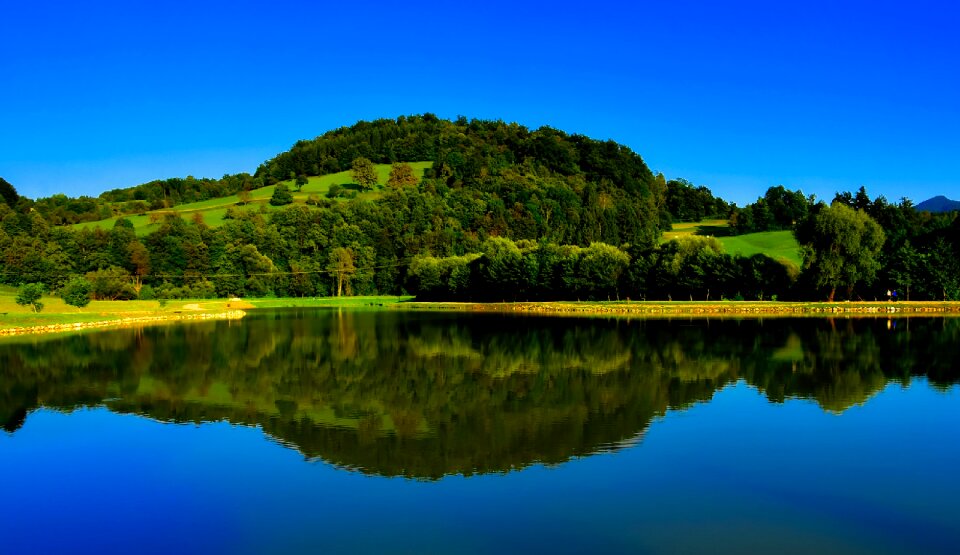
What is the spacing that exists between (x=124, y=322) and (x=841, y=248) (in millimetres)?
74645

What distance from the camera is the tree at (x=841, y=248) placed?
73875 millimetres

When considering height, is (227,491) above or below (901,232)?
below

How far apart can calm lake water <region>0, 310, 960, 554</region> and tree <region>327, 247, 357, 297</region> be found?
317 ft

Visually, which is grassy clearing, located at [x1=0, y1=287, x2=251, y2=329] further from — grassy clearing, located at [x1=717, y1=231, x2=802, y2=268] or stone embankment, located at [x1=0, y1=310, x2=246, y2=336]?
grassy clearing, located at [x1=717, y1=231, x2=802, y2=268]

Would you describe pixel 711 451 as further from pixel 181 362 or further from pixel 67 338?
pixel 67 338

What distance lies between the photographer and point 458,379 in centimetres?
3005

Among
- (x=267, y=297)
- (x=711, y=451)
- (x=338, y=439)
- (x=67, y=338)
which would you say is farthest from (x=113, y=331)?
(x=267, y=297)

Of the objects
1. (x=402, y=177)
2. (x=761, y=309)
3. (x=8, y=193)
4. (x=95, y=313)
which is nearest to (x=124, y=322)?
(x=95, y=313)

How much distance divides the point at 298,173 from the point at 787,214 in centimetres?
12186

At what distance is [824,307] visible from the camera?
7200cm

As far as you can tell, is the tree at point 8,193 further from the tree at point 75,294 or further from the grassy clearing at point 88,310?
the tree at point 75,294

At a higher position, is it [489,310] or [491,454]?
[489,310]

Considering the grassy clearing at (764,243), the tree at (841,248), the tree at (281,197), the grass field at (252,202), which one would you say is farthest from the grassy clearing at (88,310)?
the grassy clearing at (764,243)

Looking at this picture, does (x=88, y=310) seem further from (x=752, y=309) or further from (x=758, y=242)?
(x=758, y=242)
